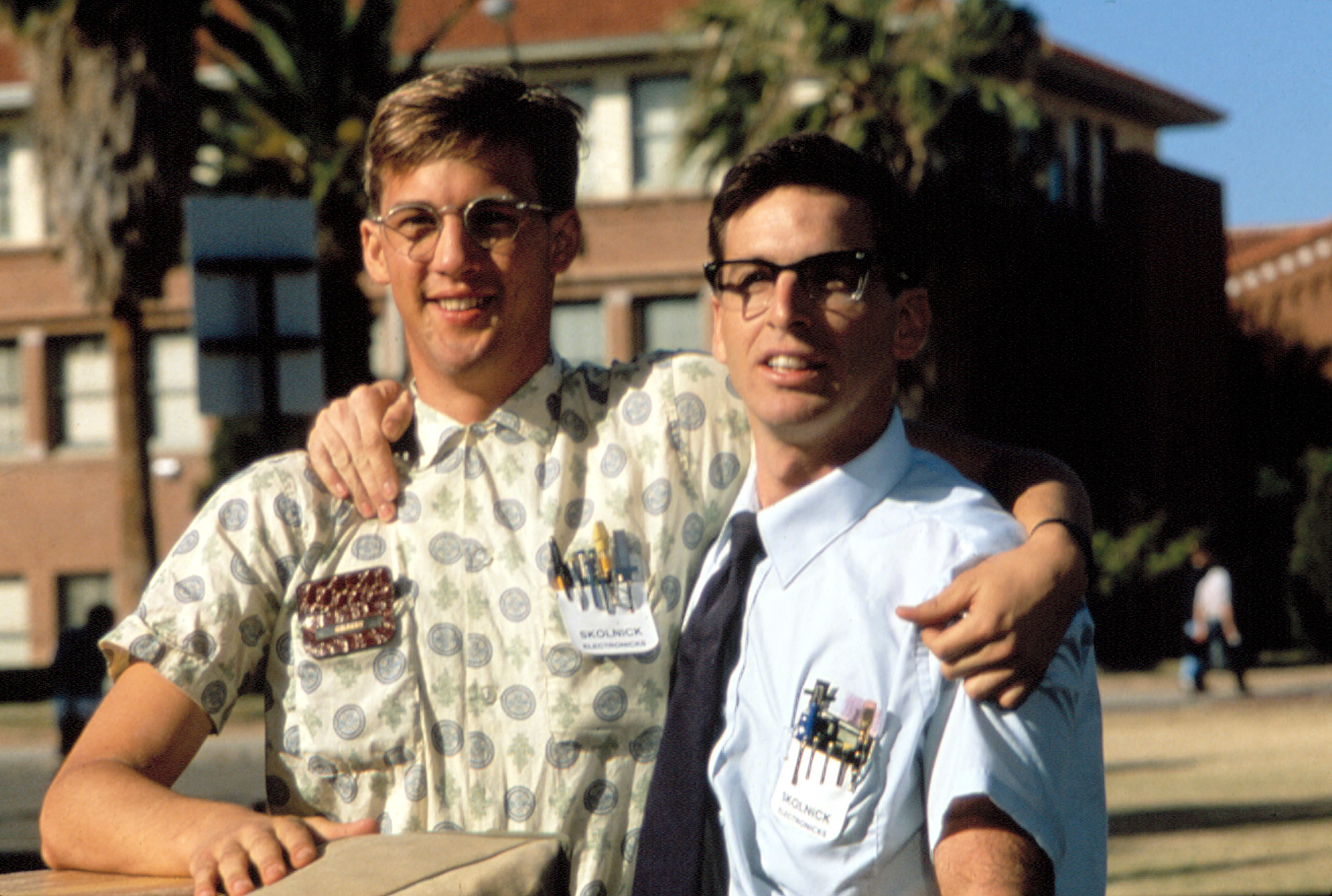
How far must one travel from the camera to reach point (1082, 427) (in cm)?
3034

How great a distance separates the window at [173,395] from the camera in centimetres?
2762

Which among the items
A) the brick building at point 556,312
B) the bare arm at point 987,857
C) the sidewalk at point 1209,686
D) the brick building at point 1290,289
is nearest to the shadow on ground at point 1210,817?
the sidewalk at point 1209,686

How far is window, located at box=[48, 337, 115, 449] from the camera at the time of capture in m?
27.8

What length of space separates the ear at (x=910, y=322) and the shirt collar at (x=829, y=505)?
0.18 metres

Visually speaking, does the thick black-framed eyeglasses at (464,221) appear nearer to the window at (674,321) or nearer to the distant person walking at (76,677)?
the distant person walking at (76,677)

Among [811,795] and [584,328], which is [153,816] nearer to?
[811,795]

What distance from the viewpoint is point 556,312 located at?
25.9 m

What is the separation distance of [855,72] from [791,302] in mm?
16731

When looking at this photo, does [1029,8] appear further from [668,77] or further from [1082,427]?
[1082,427]

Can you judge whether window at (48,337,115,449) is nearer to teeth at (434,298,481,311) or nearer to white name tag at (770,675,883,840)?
teeth at (434,298,481,311)

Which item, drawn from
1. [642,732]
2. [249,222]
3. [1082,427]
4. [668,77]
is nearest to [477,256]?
[642,732]

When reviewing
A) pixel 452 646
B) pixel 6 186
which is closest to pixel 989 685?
pixel 452 646

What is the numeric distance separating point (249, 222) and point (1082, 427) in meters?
26.0

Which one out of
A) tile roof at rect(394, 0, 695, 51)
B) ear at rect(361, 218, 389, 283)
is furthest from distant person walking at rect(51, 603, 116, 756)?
tile roof at rect(394, 0, 695, 51)
